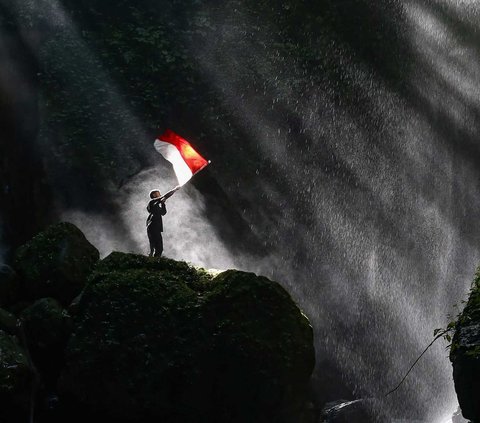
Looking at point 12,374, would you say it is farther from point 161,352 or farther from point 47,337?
point 161,352

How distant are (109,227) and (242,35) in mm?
8734

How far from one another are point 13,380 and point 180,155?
410 centimetres

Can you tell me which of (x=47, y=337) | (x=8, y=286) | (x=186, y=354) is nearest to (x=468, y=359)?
(x=186, y=354)

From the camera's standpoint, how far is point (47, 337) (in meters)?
9.66

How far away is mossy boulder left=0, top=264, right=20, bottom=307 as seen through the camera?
1038 centimetres

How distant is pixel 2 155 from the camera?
56.7 ft

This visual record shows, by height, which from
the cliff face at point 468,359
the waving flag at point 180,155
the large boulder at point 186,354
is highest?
the cliff face at point 468,359

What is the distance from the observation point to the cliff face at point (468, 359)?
6880 millimetres

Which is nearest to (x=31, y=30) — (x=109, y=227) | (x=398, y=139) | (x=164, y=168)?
(x=164, y=168)

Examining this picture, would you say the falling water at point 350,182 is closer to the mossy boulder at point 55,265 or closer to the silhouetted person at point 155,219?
the silhouetted person at point 155,219

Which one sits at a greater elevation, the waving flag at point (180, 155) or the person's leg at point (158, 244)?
the waving flag at point (180, 155)

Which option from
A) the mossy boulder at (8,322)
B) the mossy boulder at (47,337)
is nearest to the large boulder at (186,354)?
the mossy boulder at (47,337)

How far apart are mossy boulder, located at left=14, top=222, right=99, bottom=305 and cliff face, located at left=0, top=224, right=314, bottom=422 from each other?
685 mm

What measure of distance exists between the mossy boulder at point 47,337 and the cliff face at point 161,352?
2 cm
